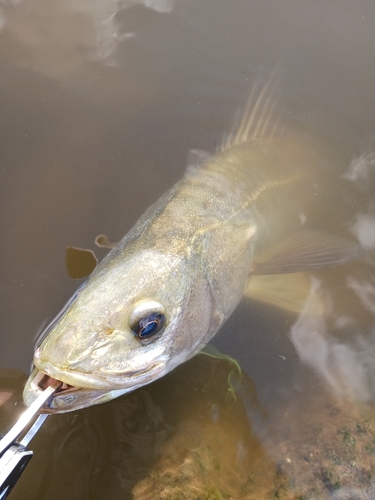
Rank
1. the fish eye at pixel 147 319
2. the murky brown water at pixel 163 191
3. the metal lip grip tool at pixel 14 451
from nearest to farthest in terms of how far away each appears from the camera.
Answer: the metal lip grip tool at pixel 14 451
the fish eye at pixel 147 319
the murky brown water at pixel 163 191

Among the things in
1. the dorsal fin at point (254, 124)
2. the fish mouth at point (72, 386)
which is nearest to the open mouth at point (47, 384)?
the fish mouth at point (72, 386)

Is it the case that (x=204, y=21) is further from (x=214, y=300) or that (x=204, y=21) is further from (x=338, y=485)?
(x=338, y=485)

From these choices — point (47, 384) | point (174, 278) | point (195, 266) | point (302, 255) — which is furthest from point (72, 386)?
point (302, 255)

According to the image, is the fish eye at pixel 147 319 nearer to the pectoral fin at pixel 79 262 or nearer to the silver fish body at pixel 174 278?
the silver fish body at pixel 174 278

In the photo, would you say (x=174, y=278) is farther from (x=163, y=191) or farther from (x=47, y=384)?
(x=163, y=191)

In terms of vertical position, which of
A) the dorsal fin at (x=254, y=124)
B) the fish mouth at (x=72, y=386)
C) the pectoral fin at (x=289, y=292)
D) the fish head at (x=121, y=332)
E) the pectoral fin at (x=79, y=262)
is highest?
the dorsal fin at (x=254, y=124)

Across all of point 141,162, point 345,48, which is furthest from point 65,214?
point 345,48
